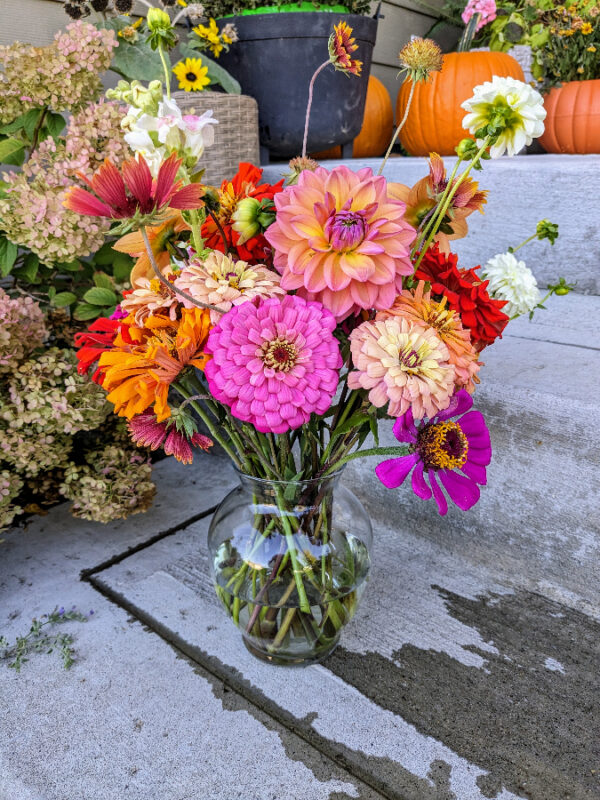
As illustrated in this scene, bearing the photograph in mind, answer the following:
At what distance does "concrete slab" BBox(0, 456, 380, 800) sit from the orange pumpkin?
1567 mm

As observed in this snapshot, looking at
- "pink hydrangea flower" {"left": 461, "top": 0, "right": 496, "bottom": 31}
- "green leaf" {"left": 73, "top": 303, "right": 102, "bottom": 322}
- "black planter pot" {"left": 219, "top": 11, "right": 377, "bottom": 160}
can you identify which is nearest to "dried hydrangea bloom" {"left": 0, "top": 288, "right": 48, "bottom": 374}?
"green leaf" {"left": 73, "top": 303, "right": 102, "bottom": 322}

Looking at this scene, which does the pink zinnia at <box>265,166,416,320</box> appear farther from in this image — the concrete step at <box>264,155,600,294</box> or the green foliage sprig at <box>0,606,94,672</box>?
the concrete step at <box>264,155,600,294</box>

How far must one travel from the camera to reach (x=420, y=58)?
53cm

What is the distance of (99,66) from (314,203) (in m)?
0.76

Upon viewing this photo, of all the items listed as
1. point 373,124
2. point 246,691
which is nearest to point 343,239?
point 246,691

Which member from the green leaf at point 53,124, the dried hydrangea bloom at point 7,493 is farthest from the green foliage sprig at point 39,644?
the green leaf at point 53,124

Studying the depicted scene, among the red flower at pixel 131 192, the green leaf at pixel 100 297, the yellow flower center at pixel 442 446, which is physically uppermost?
the red flower at pixel 131 192

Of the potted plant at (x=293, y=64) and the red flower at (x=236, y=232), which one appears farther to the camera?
the potted plant at (x=293, y=64)

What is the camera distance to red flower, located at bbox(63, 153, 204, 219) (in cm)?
41

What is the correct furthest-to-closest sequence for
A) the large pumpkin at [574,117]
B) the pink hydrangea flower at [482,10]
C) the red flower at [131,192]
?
the pink hydrangea flower at [482,10]
the large pumpkin at [574,117]
the red flower at [131,192]

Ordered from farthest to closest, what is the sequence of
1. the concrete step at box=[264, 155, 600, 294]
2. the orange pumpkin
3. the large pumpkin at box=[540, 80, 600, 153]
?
the orange pumpkin < the large pumpkin at box=[540, 80, 600, 153] < the concrete step at box=[264, 155, 600, 294]

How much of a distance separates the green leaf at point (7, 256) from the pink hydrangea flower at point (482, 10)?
62.8 inches

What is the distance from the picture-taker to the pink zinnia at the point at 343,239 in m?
0.45

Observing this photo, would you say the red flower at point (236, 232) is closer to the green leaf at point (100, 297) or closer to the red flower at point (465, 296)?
the red flower at point (465, 296)
